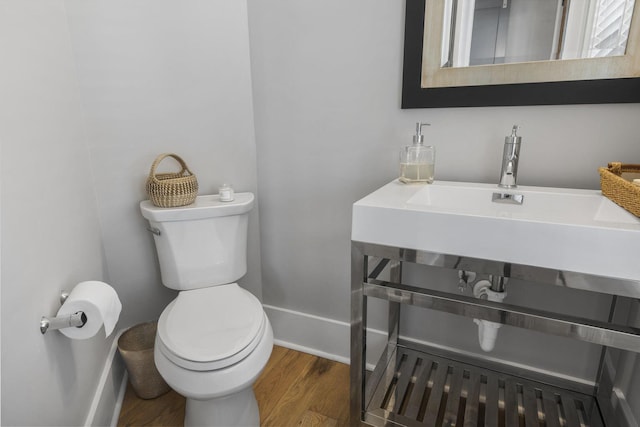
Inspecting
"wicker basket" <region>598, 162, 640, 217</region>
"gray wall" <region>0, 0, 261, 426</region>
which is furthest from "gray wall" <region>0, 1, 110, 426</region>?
"wicker basket" <region>598, 162, 640, 217</region>

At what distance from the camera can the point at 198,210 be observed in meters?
1.40

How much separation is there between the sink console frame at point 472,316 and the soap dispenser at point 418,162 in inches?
11.8

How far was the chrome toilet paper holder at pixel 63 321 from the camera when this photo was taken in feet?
3.06

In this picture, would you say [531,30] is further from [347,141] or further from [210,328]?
[210,328]

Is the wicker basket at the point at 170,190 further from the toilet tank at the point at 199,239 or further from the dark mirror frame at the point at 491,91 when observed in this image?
the dark mirror frame at the point at 491,91

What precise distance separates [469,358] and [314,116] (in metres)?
1.17

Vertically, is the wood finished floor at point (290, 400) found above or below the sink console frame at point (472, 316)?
below

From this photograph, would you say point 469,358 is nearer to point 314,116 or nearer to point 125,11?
point 314,116

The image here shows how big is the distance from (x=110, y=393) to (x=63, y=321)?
2.00ft

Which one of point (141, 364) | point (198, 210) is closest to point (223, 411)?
point (141, 364)

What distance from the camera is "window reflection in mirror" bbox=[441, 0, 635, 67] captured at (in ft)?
3.48

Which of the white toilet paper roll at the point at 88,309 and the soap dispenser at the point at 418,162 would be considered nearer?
the white toilet paper roll at the point at 88,309

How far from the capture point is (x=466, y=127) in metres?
1.28

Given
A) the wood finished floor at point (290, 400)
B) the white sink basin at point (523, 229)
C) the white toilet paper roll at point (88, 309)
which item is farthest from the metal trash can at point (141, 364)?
the white sink basin at point (523, 229)
